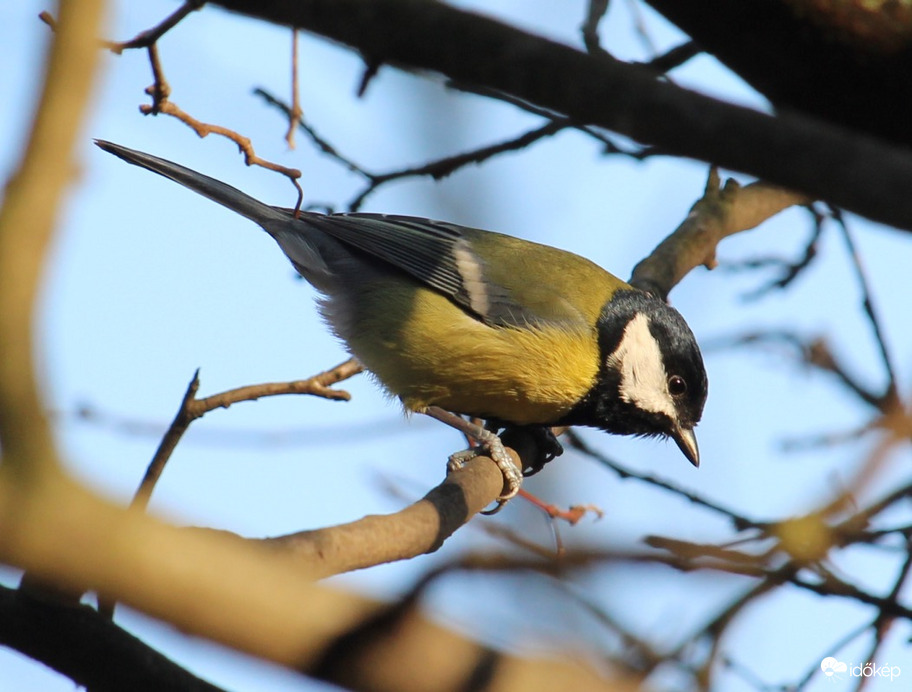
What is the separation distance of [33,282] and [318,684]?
0.47 m

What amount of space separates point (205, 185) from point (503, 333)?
1.37 meters

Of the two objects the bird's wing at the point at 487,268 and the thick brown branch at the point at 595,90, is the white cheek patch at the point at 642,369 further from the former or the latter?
the thick brown branch at the point at 595,90

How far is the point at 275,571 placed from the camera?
88 centimetres

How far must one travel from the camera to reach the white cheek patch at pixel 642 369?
391 centimetres

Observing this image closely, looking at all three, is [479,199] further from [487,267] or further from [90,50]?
[90,50]

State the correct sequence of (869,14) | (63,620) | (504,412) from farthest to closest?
(504,412)
(869,14)
(63,620)

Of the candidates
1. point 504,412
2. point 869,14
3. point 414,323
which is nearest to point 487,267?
point 414,323

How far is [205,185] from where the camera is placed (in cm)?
405

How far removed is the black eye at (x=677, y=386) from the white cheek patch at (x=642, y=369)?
0.02 m

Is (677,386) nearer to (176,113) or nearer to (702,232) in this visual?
(702,232)

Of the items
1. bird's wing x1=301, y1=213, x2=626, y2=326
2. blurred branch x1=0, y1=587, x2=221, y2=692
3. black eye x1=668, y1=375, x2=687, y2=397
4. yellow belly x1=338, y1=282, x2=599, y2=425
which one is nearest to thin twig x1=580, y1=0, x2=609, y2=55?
bird's wing x1=301, y1=213, x2=626, y2=326

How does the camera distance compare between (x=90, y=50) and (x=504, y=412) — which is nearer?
(x=90, y=50)

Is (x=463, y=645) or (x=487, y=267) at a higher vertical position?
(x=487, y=267)

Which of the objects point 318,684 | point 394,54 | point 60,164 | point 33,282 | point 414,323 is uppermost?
point 414,323
